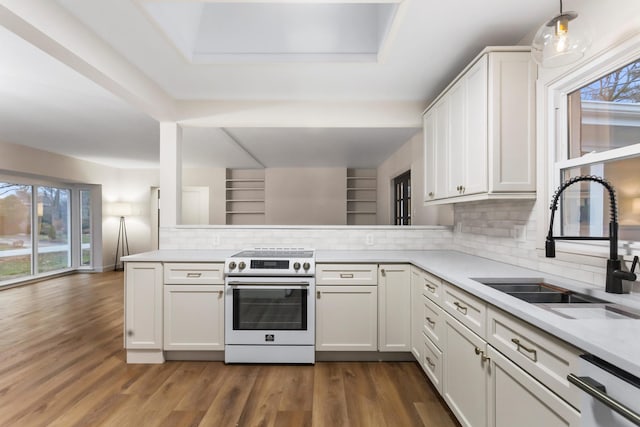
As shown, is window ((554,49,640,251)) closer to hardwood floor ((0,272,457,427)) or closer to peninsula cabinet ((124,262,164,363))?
hardwood floor ((0,272,457,427))

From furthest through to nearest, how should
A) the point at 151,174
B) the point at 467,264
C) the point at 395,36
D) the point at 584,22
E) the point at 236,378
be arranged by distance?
the point at 151,174, the point at 236,378, the point at 467,264, the point at 395,36, the point at 584,22

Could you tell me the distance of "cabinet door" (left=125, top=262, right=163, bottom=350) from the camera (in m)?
2.58

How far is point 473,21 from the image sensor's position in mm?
1912

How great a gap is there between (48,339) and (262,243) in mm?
2262

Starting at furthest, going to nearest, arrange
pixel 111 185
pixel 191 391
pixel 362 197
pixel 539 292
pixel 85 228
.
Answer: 1. pixel 362 197
2. pixel 111 185
3. pixel 85 228
4. pixel 191 391
5. pixel 539 292

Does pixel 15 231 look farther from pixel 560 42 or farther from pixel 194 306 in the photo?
pixel 560 42

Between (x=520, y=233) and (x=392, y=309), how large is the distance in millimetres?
1075

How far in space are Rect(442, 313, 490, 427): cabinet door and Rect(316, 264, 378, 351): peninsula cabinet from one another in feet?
2.46

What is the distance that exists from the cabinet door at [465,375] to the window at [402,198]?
3139mm

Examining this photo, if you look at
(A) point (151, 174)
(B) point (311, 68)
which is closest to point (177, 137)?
(B) point (311, 68)

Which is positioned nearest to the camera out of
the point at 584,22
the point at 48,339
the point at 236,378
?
the point at 584,22

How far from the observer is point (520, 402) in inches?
47.7

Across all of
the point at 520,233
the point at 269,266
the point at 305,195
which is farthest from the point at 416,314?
the point at 305,195

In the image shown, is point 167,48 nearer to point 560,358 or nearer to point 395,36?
point 395,36
